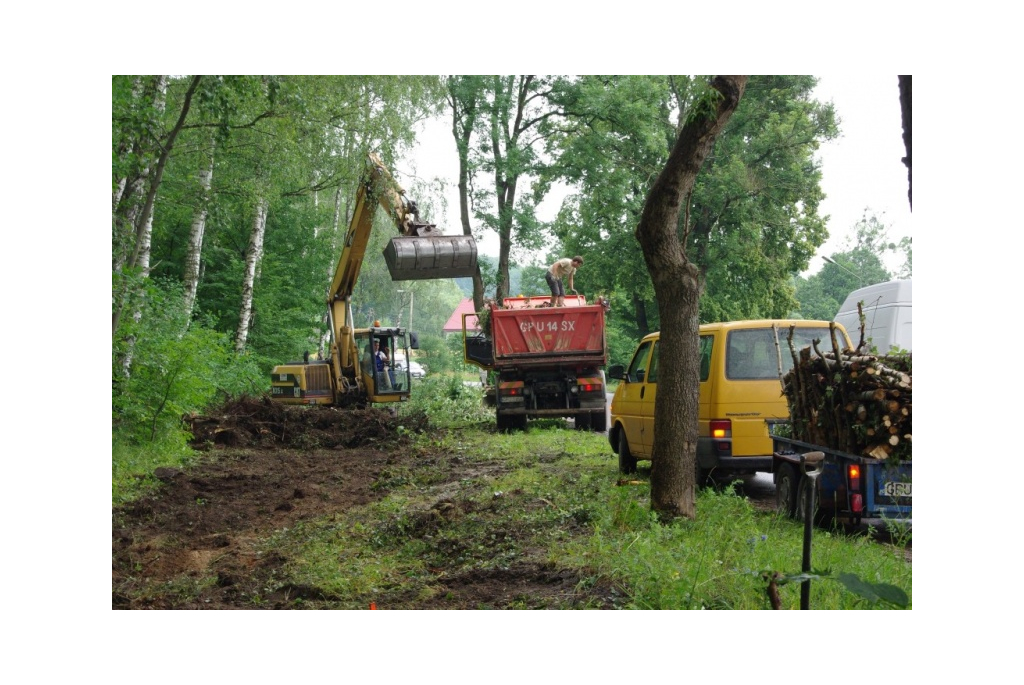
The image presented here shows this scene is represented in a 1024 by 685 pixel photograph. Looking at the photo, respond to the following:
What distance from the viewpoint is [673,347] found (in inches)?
294

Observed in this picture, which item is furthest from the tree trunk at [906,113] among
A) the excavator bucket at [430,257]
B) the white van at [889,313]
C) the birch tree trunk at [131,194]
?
the white van at [889,313]

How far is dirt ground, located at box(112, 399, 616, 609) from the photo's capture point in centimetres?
622

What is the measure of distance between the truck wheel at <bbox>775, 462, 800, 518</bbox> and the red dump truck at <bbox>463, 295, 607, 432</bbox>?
8.13 m

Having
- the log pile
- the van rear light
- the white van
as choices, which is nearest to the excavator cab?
the white van

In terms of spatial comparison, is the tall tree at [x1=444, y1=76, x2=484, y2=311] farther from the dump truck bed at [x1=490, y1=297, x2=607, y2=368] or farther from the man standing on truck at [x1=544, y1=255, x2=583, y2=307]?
the dump truck bed at [x1=490, y1=297, x2=607, y2=368]

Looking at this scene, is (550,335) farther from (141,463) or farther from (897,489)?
(897,489)

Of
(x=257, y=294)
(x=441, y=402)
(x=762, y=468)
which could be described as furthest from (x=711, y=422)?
(x=257, y=294)

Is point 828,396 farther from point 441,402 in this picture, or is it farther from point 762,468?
point 441,402

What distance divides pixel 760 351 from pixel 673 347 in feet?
6.67

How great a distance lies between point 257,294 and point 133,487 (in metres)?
13.8

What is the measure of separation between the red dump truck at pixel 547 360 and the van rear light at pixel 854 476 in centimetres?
931

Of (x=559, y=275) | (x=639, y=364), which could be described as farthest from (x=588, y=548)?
(x=559, y=275)

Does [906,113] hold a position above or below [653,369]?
above

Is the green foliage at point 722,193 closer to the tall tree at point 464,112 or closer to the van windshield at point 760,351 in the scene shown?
the tall tree at point 464,112
